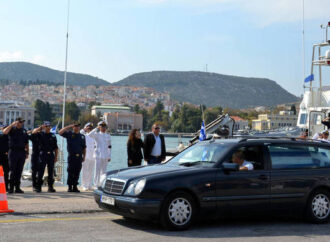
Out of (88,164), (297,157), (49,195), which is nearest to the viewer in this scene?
(297,157)

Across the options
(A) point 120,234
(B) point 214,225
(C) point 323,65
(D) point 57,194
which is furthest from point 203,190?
(C) point 323,65

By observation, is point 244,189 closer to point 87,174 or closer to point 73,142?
point 73,142

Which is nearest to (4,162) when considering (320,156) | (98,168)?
(98,168)

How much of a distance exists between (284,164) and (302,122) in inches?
664

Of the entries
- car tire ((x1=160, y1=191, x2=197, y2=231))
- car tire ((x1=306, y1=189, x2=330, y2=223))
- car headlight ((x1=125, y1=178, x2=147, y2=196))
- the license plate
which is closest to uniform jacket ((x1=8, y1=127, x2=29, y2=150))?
the license plate

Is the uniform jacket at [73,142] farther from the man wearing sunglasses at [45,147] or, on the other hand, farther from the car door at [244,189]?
the car door at [244,189]

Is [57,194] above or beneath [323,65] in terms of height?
beneath

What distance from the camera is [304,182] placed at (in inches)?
360

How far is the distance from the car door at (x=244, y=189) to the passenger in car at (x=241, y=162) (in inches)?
2.4

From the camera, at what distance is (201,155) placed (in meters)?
9.15

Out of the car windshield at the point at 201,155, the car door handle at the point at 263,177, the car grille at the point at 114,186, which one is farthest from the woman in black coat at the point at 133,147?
the car door handle at the point at 263,177

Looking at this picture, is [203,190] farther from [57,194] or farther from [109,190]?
[57,194]

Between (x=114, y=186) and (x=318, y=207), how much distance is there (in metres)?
3.58

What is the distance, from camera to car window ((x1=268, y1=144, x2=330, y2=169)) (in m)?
9.16
